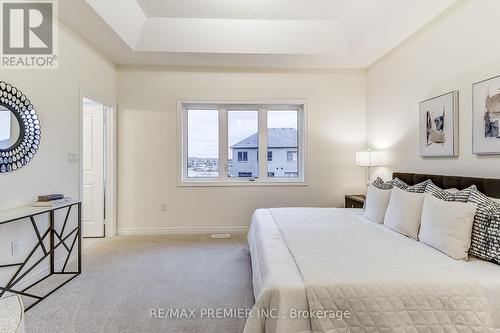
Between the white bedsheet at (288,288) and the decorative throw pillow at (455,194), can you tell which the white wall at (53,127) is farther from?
the decorative throw pillow at (455,194)

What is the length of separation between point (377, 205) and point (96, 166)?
3.82 m

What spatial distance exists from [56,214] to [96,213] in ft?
3.99

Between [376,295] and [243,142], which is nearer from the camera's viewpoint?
[376,295]

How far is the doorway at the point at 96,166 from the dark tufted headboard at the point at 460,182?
13.2 feet

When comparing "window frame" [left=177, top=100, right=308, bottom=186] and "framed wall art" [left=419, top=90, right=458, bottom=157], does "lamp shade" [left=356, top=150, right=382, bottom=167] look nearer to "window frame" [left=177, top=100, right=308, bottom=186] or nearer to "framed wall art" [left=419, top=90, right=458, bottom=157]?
"framed wall art" [left=419, top=90, right=458, bottom=157]

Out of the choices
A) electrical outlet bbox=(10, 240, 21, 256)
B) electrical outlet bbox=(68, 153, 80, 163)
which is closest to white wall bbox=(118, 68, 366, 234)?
electrical outlet bbox=(68, 153, 80, 163)

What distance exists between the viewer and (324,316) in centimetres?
126

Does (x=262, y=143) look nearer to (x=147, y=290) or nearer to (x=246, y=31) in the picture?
(x=246, y=31)

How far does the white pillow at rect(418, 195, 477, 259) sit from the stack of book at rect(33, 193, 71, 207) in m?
3.14

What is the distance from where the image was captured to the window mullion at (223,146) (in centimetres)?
429

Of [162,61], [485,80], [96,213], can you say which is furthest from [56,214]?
[485,80]

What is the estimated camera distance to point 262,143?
4.34m

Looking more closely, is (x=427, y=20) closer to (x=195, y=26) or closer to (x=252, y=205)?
(x=195, y=26)
